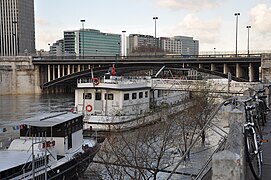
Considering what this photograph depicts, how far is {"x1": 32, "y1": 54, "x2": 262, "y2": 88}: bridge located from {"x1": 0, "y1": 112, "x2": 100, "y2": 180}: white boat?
3936 cm

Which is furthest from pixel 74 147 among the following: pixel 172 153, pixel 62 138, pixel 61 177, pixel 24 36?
pixel 24 36

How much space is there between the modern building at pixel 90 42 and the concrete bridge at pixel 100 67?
87791mm

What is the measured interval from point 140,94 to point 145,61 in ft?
92.7

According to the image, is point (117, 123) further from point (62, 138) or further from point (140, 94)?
point (62, 138)

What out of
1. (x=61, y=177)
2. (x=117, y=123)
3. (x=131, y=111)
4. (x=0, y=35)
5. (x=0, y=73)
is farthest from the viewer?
(x=0, y=35)

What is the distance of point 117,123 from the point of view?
34.8 meters

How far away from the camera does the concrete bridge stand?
59750mm

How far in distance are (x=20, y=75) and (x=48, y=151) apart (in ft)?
223

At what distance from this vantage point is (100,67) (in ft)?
234

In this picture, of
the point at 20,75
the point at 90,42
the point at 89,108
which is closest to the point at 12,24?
the point at 90,42

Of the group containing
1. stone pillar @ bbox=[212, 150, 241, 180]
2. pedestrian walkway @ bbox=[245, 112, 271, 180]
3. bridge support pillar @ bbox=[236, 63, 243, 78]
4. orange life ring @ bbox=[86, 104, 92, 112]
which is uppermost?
bridge support pillar @ bbox=[236, 63, 243, 78]

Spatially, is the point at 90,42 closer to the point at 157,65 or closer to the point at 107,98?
the point at 157,65

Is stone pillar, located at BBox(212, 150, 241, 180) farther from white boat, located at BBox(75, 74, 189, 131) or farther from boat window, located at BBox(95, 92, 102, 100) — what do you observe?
boat window, located at BBox(95, 92, 102, 100)

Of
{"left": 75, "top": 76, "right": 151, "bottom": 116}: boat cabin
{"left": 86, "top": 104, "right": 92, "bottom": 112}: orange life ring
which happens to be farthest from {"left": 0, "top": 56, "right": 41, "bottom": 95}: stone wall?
{"left": 86, "top": 104, "right": 92, "bottom": 112}: orange life ring
